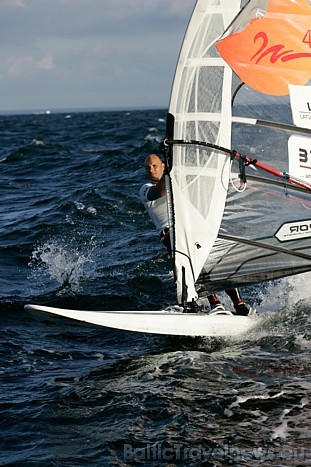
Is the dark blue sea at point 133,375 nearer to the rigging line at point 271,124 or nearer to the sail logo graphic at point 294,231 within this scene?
the sail logo graphic at point 294,231

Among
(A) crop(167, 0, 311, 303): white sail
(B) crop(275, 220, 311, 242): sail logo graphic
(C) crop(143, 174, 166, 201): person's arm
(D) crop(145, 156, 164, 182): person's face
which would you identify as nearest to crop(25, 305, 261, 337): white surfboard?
(A) crop(167, 0, 311, 303): white sail

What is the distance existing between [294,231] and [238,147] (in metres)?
0.93

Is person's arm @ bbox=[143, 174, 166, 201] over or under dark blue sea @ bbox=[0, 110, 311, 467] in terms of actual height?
over

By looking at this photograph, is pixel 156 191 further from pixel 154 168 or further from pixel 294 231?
pixel 294 231

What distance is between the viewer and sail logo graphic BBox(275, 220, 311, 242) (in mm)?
7008

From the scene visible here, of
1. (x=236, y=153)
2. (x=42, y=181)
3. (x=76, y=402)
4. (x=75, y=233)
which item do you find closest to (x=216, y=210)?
(x=236, y=153)

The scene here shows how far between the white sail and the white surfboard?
10.9 inches

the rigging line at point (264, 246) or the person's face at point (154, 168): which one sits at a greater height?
the person's face at point (154, 168)

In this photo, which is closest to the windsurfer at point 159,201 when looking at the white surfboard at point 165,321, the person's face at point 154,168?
the person's face at point 154,168

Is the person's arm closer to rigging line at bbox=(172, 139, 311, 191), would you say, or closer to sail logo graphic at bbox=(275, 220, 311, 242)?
rigging line at bbox=(172, 139, 311, 191)

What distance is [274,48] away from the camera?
671cm

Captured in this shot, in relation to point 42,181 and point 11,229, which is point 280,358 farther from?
point 42,181

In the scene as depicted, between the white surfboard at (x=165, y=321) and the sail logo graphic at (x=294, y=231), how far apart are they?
90 centimetres

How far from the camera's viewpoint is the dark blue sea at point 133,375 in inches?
207
